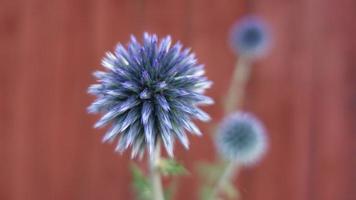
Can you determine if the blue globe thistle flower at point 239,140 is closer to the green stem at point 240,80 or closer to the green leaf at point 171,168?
the green stem at point 240,80

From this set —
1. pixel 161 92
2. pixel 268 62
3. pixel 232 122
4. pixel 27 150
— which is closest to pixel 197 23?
pixel 268 62

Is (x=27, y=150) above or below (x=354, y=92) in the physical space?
above

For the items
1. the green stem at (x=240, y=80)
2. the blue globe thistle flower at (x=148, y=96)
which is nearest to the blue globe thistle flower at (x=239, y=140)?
the green stem at (x=240, y=80)

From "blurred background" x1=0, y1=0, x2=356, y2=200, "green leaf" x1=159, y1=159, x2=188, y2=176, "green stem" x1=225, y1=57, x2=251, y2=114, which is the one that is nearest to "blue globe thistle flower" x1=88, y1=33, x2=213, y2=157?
"green leaf" x1=159, y1=159, x2=188, y2=176

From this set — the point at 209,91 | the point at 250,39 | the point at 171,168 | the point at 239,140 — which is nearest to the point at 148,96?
the point at 171,168

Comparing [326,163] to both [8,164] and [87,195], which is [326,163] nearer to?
[87,195]

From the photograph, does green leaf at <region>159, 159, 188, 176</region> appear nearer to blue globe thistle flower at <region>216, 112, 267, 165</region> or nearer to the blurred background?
blue globe thistle flower at <region>216, 112, 267, 165</region>

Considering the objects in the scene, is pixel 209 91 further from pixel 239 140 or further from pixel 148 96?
pixel 148 96
